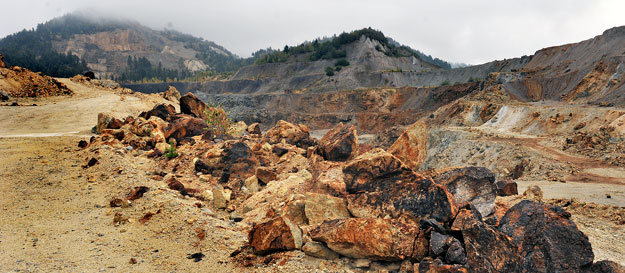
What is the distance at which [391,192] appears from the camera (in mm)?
4984

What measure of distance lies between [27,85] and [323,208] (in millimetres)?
27428

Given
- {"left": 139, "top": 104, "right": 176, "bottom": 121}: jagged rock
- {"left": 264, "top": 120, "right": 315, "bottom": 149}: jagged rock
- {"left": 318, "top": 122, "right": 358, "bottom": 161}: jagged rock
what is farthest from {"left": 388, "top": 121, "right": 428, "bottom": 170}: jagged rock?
{"left": 139, "top": 104, "right": 176, "bottom": 121}: jagged rock

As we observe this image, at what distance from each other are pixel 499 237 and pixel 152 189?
7.12 metres

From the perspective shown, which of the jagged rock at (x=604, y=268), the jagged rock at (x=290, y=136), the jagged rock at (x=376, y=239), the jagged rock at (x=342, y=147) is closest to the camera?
the jagged rock at (x=604, y=268)

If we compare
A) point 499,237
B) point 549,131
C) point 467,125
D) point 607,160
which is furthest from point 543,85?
point 499,237

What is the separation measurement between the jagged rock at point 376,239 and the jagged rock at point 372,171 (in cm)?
94

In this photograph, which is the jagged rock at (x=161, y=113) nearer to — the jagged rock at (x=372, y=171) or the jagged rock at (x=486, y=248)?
the jagged rock at (x=372, y=171)

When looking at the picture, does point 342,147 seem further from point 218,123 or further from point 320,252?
point 218,123

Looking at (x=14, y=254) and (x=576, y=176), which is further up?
(x=14, y=254)

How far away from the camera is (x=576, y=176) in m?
14.1

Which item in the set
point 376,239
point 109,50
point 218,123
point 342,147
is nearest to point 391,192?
point 376,239

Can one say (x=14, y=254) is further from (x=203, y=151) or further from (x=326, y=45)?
(x=326, y=45)

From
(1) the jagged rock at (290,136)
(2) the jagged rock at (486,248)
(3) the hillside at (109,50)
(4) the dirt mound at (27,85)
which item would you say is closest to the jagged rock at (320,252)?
(2) the jagged rock at (486,248)

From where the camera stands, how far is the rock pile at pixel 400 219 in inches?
156
